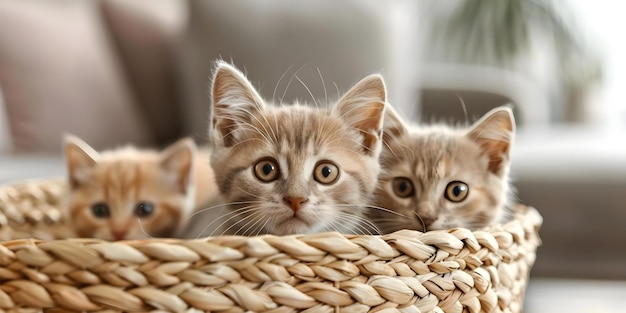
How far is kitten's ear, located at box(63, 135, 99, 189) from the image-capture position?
1025 millimetres

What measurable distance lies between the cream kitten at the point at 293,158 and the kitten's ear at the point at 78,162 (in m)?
0.29

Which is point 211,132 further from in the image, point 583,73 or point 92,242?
point 583,73

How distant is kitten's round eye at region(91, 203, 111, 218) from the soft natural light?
314 centimetres

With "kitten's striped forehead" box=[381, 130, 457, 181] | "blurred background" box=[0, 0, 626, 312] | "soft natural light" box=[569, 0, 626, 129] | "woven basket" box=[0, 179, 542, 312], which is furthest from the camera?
"soft natural light" box=[569, 0, 626, 129]

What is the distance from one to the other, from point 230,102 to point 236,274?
0.30 metres

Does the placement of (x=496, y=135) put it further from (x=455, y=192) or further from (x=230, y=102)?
(x=230, y=102)

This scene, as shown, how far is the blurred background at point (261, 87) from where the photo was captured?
138cm

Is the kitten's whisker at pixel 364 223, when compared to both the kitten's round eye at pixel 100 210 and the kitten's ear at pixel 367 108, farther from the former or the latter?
the kitten's round eye at pixel 100 210

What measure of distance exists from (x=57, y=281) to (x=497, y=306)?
51 cm

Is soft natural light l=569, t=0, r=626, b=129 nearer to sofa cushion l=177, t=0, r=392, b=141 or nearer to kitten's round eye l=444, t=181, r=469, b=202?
sofa cushion l=177, t=0, r=392, b=141

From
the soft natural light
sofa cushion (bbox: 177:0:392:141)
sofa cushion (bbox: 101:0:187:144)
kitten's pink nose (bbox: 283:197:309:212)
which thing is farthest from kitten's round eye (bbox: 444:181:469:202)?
the soft natural light

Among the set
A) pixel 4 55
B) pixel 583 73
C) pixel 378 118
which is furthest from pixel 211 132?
pixel 583 73

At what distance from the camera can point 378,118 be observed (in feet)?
2.74

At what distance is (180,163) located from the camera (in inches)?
43.3
